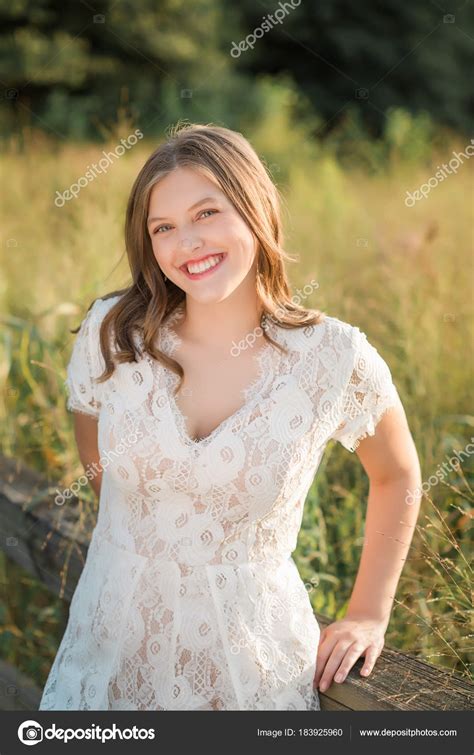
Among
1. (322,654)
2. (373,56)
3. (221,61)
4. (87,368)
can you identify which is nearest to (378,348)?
(87,368)

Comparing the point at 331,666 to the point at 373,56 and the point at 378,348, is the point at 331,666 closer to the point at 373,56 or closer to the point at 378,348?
the point at 378,348

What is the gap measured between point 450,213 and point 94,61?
9378 millimetres

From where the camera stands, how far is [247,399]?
169cm

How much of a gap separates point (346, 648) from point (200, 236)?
2.74 ft

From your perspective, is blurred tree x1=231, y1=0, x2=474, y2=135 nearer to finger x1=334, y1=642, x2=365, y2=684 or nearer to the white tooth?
the white tooth

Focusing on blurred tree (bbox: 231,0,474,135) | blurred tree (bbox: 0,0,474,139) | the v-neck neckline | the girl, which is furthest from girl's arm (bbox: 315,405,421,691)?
blurred tree (bbox: 231,0,474,135)

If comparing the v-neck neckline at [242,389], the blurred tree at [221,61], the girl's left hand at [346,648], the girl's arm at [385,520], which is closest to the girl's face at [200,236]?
the v-neck neckline at [242,389]

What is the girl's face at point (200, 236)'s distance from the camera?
1.68m

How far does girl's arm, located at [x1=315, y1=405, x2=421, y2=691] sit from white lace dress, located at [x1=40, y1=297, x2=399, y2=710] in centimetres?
5

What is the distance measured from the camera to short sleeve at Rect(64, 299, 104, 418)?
184cm

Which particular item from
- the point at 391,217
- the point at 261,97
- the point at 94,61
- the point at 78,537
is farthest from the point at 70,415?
the point at 261,97

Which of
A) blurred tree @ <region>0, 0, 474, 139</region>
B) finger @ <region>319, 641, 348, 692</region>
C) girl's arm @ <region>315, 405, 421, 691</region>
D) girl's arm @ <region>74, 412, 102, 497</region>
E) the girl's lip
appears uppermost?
blurred tree @ <region>0, 0, 474, 139</region>

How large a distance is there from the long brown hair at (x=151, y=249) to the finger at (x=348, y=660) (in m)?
0.59

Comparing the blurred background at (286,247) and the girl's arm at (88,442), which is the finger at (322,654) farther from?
the girl's arm at (88,442)
